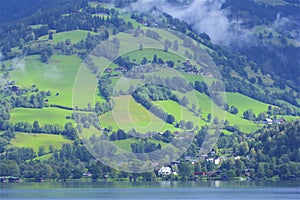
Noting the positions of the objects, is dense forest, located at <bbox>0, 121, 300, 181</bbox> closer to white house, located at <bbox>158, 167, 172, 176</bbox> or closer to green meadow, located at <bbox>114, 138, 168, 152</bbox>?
white house, located at <bbox>158, 167, 172, 176</bbox>

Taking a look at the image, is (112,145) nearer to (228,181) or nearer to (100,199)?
(228,181)

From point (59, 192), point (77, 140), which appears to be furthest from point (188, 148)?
point (59, 192)

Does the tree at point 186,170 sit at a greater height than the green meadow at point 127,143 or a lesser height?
lesser

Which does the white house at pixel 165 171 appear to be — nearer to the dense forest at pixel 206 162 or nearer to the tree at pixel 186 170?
the dense forest at pixel 206 162

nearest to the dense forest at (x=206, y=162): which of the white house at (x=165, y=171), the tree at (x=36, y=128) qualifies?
the white house at (x=165, y=171)

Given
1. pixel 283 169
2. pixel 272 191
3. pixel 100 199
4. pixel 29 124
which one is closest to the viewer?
pixel 100 199

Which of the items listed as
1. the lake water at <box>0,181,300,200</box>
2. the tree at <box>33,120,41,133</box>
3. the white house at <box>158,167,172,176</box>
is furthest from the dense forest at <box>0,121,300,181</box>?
the tree at <box>33,120,41,133</box>

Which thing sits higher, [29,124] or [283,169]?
[29,124]

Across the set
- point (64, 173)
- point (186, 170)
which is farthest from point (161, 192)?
point (64, 173)

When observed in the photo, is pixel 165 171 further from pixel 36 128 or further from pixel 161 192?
pixel 36 128
